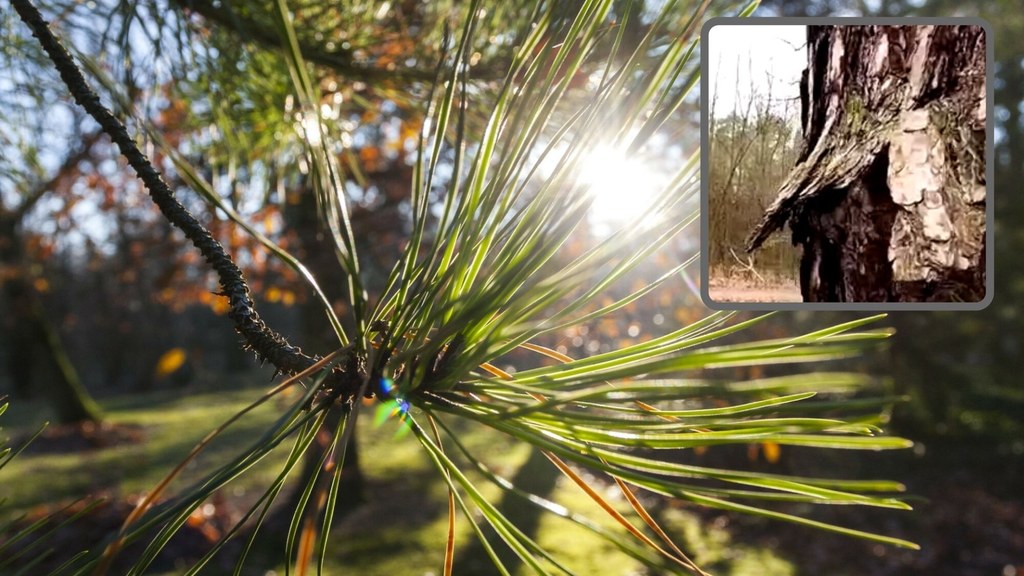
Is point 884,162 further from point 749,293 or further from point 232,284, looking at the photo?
point 232,284

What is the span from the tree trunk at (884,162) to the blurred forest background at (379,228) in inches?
1.7

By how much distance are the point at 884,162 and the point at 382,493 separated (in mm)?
3820

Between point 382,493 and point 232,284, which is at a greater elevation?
point 232,284

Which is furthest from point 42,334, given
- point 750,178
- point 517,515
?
point 750,178

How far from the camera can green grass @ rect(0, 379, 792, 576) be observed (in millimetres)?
3195

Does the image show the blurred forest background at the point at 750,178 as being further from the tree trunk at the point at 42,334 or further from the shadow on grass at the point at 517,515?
the tree trunk at the point at 42,334

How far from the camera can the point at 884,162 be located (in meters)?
0.81

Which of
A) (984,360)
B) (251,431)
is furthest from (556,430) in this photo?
(984,360)

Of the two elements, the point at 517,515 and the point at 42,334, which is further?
the point at 42,334

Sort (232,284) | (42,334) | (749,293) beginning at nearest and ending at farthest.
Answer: (232,284), (749,293), (42,334)

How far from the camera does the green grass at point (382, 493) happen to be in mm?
3195

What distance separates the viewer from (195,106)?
55.1 inches

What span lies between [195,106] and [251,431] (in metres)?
5.55

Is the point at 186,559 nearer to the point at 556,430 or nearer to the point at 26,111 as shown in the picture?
the point at 26,111
